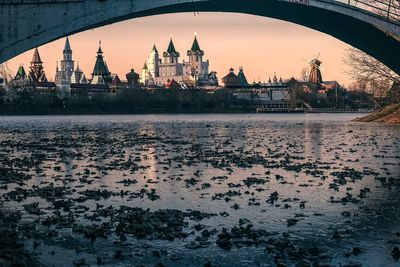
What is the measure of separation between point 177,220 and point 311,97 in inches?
7197

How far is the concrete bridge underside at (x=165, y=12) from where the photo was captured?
23969 mm

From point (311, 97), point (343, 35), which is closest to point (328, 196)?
point (343, 35)

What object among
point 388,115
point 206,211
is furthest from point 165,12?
point 388,115

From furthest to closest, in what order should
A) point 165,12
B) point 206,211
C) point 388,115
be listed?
point 388,115 → point 165,12 → point 206,211

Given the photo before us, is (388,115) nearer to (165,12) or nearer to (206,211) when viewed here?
(165,12)

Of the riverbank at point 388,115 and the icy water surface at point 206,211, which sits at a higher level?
the riverbank at point 388,115

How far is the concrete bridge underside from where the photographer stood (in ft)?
78.6

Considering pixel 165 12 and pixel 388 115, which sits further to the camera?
pixel 388 115

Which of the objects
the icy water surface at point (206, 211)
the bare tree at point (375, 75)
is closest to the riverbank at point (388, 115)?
the bare tree at point (375, 75)

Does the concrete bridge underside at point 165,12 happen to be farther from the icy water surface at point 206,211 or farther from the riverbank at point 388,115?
the riverbank at point 388,115

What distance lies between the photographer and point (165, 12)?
37812 millimetres

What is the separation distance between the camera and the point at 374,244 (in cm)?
1124

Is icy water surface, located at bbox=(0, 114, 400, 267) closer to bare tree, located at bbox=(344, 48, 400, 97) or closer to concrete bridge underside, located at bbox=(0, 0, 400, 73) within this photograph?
concrete bridge underside, located at bbox=(0, 0, 400, 73)

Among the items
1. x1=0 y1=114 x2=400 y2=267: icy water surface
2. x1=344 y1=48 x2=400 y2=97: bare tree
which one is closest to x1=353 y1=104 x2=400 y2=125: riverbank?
x1=344 y1=48 x2=400 y2=97: bare tree
